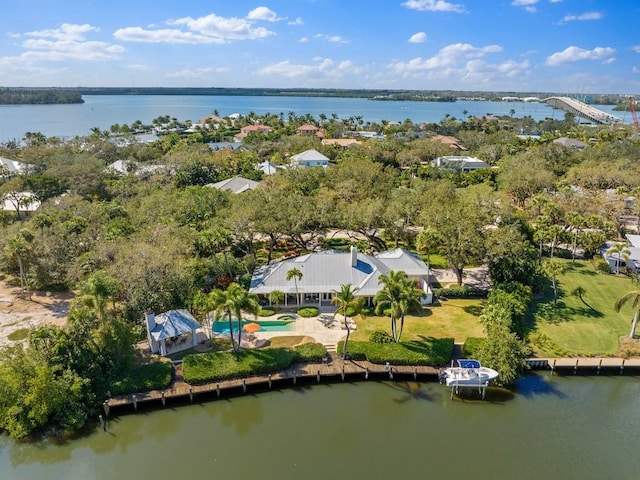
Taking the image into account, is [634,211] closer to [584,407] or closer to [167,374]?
[584,407]

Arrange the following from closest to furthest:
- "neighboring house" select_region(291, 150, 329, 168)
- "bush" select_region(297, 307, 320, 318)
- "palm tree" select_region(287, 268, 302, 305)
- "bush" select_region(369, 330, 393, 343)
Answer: "bush" select_region(369, 330, 393, 343), "bush" select_region(297, 307, 320, 318), "palm tree" select_region(287, 268, 302, 305), "neighboring house" select_region(291, 150, 329, 168)

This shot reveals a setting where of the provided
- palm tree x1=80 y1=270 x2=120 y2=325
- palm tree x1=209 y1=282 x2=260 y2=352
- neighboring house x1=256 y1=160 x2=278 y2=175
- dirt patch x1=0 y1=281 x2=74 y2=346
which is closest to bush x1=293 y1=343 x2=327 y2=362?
palm tree x1=209 y1=282 x2=260 y2=352

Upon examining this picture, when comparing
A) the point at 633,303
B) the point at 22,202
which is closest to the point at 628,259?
the point at 633,303

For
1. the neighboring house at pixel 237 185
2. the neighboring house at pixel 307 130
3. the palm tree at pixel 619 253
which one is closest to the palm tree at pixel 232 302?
the palm tree at pixel 619 253

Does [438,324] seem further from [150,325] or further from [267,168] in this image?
[267,168]

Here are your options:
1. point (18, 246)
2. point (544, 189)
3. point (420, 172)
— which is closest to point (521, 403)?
point (18, 246)

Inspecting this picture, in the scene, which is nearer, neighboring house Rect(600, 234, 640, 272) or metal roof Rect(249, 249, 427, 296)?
metal roof Rect(249, 249, 427, 296)

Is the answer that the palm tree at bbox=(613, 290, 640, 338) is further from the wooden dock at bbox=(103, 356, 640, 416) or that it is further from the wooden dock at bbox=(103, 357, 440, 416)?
the wooden dock at bbox=(103, 357, 440, 416)
